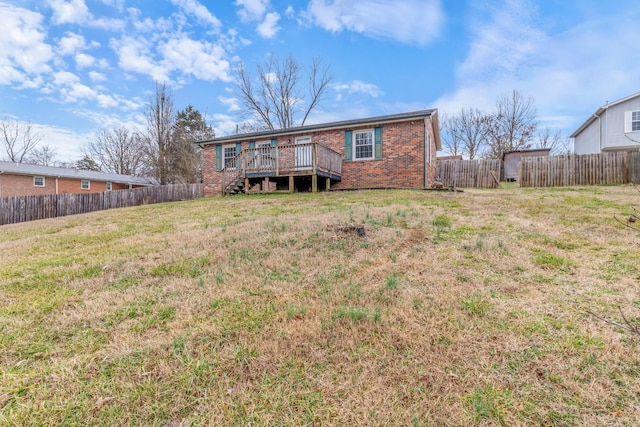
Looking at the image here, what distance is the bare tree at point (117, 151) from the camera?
31.9 m

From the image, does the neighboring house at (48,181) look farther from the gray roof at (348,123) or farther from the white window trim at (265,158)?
the white window trim at (265,158)

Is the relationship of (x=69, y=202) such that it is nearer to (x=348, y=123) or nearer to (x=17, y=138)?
(x=348, y=123)

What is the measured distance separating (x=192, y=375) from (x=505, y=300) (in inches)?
105

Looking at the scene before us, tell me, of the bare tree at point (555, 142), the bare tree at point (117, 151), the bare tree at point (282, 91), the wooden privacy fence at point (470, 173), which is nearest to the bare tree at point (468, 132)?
the bare tree at point (555, 142)

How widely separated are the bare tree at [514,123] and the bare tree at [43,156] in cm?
4813

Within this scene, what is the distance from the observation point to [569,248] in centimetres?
389

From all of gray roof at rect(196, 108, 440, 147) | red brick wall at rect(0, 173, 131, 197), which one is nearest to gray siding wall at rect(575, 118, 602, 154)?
gray roof at rect(196, 108, 440, 147)

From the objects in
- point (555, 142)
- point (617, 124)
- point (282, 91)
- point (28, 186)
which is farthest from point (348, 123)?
point (555, 142)

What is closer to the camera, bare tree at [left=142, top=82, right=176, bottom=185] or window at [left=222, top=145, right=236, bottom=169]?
window at [left=222, top=145, right=236, bottom=169]

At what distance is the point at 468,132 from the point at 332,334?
105ft

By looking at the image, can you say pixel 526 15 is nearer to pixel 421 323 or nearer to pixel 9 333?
pixel 421 323

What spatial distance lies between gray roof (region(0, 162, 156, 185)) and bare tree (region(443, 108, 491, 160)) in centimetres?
3207

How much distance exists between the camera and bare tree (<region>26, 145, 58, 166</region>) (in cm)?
3234

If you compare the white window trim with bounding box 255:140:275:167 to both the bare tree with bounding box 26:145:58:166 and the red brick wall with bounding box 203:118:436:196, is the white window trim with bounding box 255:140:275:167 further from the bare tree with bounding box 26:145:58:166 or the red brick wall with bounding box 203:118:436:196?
the bare tree with bounding box 26:145:58:166
